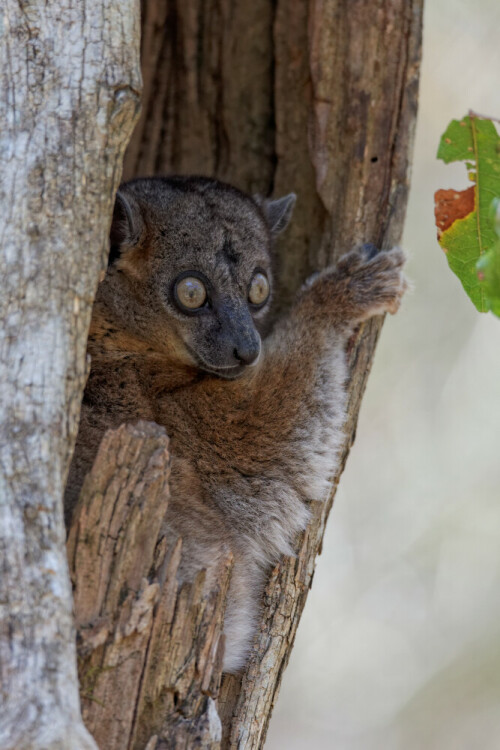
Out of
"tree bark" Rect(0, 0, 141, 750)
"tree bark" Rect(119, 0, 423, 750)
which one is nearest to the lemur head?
"tree bark" Rect(119, 0, 423, 750)

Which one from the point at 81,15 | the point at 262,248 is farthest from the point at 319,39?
the point at 81,15

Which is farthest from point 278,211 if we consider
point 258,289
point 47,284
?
point 47,284

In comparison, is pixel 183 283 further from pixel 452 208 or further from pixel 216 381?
pixel 452 208

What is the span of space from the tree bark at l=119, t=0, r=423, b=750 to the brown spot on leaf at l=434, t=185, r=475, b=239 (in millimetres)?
856

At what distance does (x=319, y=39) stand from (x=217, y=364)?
1.88 meters

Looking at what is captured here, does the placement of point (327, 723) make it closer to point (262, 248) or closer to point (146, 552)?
point (262, 248)

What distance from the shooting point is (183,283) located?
370 cm

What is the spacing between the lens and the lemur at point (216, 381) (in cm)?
360

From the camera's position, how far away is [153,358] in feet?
12.6

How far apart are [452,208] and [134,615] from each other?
6.32 feet

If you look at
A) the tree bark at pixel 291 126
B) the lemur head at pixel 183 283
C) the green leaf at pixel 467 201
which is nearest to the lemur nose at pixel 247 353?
the lemur head at pixel 183 283

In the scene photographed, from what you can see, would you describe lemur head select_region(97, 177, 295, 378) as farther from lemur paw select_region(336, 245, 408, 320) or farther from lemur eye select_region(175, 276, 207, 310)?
lemur paw select_region(336, 245, 408, 320)

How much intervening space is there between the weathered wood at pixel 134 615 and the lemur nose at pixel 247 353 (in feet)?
3.15

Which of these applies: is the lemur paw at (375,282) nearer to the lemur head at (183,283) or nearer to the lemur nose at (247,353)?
the lemur head at (183,283)
